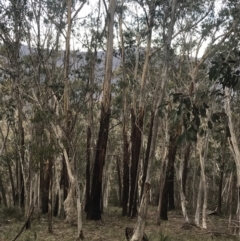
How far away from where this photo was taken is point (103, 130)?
1345 cm

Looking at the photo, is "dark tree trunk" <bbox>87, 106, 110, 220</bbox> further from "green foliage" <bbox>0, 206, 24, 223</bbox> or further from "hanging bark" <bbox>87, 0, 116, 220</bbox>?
"green foliage" <bbox>0, 206, 24, 223</bbox>

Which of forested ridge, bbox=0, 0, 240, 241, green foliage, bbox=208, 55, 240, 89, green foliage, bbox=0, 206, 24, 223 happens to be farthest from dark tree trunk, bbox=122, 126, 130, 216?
green foliage, bbox=208, 55, 240, 89

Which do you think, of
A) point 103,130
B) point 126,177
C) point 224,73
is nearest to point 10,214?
point 126,177

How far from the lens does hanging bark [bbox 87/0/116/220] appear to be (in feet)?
43.3

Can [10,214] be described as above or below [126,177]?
below

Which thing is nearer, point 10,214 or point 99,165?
point 99,165

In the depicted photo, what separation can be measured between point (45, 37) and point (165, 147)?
241 inches

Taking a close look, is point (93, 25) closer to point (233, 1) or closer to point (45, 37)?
point (45, 37)

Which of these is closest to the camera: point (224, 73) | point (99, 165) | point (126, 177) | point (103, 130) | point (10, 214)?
point (224, 73)

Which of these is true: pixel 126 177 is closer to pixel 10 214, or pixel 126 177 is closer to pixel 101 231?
pixel 101 231

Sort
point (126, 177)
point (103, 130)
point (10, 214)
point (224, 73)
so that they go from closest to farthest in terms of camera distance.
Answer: point (224, 73) → point (103, 130) → point (10, 214) → point (126, 177)

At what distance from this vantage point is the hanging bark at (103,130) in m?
13.2

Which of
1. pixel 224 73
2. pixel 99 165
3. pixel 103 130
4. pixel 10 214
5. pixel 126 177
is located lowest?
pixel 10 214

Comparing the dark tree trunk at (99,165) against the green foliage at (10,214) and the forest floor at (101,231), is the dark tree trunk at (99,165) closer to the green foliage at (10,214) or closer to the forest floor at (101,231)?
the forest floor at (101,231)
